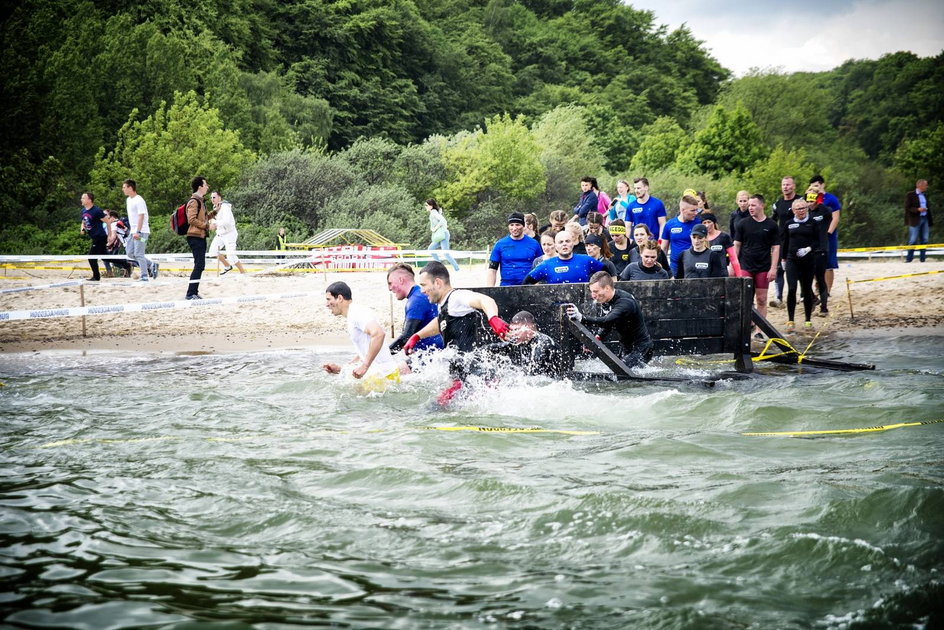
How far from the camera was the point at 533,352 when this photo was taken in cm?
956

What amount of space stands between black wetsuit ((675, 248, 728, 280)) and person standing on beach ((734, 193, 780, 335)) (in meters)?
1.64

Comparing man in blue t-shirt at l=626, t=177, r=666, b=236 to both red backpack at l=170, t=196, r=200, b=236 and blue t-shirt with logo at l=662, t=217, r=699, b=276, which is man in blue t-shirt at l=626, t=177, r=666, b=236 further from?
red backpack at l=170, t=196, r=200, b=236

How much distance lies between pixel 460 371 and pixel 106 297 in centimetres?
1125

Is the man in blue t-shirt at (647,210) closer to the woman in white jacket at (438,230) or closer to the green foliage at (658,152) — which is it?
the woman in white jacket at (438,230)

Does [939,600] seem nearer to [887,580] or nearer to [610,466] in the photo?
[887,580]

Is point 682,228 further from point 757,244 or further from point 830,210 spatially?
point 830,210

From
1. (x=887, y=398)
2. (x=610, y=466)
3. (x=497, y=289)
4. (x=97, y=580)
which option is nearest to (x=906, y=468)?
(x=610, y=466)

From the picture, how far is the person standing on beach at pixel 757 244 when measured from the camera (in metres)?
12.5

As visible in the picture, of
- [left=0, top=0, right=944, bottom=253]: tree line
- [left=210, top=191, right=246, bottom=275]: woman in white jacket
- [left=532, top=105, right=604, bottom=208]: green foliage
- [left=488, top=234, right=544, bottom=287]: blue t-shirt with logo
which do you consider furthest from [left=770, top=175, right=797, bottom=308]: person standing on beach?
[left=532, top=105, right=604, bottom=208]: green foliage

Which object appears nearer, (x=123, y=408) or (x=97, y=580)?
(x=97, y=580)

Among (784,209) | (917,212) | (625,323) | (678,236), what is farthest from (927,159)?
(625,323)

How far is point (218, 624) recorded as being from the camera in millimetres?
4102

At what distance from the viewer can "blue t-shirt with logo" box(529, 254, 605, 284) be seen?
10273mm

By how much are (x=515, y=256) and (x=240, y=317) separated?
696cm
